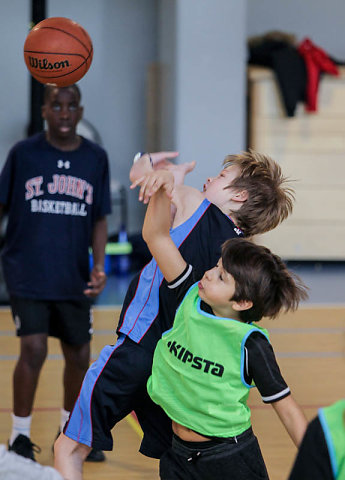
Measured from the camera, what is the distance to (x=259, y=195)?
7.61ft

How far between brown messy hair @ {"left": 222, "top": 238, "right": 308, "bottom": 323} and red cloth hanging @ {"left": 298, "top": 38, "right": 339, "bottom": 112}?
642 centimetres

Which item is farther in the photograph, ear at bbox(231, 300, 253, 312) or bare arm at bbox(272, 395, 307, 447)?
ear at bbox(231, 300, 253, 312)

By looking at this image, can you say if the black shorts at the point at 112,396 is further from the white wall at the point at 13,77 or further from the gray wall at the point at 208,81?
the white wall at the point at 13,77

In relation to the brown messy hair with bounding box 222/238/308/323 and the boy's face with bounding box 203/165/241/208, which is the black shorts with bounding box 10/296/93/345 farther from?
the brown messy hair with bounding box 222/238/308/323

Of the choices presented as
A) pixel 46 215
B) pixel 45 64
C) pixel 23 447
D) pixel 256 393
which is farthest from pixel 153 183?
pixel 256 393

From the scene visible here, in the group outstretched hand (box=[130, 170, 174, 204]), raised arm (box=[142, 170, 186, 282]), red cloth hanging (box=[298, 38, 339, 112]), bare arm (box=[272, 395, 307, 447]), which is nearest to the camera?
bare arm (box=[272, 395, 307, 447])

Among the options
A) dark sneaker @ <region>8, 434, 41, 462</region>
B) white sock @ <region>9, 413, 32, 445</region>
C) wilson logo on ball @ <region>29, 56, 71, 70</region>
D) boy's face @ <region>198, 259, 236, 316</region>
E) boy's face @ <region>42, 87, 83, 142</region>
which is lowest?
dark sneaker @ <region>8, 434, 41, 462</region>

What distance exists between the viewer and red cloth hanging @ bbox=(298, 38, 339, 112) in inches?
319

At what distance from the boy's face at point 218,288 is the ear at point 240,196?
0.35m

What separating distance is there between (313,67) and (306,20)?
4.48 ft

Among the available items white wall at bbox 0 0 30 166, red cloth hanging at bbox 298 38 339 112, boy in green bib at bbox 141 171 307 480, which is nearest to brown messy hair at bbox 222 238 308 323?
boy in green bib at bbox 141 171 307 480

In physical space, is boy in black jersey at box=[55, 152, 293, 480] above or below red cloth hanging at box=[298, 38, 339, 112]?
below

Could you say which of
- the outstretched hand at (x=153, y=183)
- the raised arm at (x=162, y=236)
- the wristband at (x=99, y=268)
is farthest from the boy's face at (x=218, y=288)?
the wristband at (x=99, y=268)

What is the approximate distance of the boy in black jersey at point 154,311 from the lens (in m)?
2.27
